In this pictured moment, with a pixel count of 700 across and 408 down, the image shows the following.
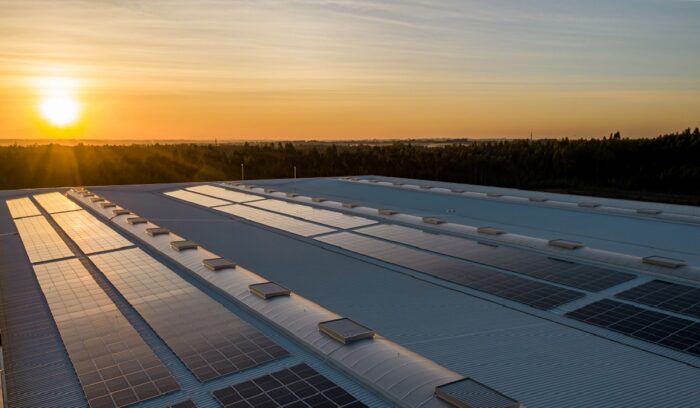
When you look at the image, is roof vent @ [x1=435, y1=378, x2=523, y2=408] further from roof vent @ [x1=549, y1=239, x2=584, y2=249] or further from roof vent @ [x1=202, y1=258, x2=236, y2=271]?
roof vent @ [x1=549, y1=239, x2=584, y2=249]

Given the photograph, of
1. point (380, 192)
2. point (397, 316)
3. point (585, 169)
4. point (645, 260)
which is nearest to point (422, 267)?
point (397, 316)

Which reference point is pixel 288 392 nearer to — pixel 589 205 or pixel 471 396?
pixel 471 396

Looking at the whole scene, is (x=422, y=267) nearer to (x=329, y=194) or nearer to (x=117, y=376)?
(x=117, y=376)

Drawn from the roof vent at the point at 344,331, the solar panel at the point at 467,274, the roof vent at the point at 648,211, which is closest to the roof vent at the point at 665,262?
the solar panel at the point at 467,274

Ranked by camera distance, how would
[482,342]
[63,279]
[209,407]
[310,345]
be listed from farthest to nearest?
[63,279] < [482,342] < [310,345] < [209,407]

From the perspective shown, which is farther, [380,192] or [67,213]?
[380,192]
